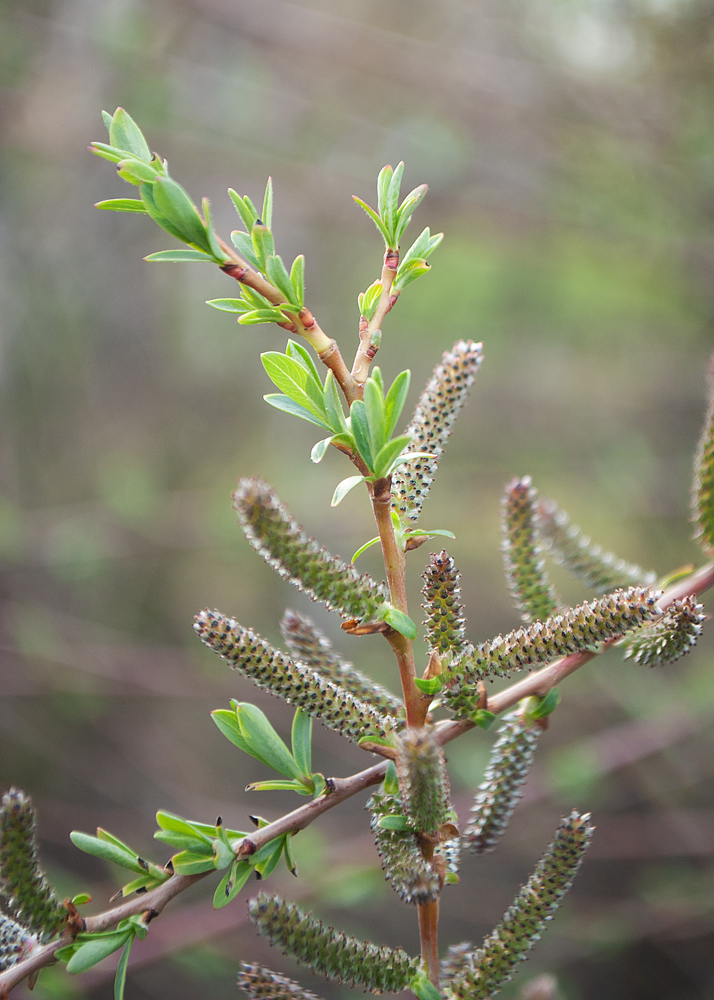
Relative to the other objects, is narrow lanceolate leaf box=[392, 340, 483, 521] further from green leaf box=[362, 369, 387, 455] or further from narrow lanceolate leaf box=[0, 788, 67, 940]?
narrow lanceolate leaf box=[0, 788, 67, 940]

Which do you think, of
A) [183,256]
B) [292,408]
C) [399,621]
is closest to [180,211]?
[183,256]

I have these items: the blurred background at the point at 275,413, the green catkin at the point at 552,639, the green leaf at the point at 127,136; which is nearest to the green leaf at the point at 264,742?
the green catkin at the point at 552,639

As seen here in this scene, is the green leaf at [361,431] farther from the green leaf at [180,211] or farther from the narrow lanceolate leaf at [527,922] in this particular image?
the narrow lanceolate leaf at [527,922]

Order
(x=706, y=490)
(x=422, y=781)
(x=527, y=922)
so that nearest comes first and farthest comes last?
(x=422, y=781) < (x=527, y=922) < (x=706, y=490)

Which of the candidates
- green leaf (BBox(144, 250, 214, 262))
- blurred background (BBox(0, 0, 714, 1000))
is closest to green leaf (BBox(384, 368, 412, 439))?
green leaf (BBox(144, 250, 214, 262))

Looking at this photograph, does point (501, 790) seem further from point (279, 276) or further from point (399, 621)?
point (279, 276)

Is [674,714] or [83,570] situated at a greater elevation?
[674,714]

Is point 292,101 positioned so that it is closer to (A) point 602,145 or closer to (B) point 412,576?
(A) point 602,145

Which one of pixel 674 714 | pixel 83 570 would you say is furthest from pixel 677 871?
pixel 83 570
